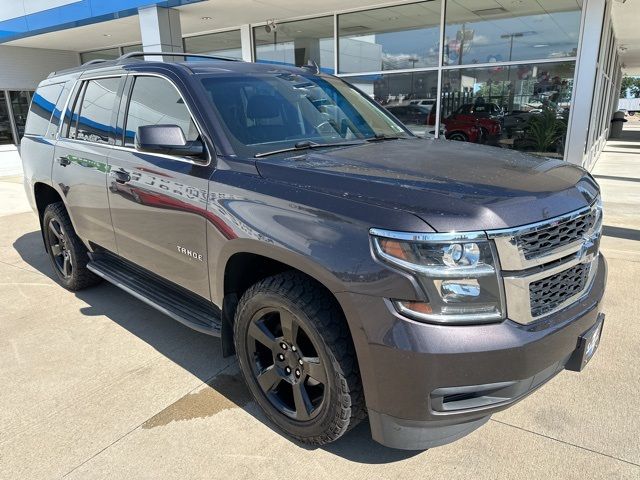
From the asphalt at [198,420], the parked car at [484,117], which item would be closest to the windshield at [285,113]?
the asphalt at [198,420]

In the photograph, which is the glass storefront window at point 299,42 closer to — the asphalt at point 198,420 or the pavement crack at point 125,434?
the asphalt at point 198,420

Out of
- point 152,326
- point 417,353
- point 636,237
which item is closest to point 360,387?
point 417,353

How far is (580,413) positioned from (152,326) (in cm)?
309

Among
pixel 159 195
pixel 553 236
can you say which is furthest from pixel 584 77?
pixel 159 195

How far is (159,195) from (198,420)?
136cm

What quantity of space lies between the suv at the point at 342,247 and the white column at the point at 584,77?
6675 mm

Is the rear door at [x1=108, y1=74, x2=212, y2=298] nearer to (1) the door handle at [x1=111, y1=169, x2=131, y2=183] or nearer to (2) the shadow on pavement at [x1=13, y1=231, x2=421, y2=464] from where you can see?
(1) the door handle at [x1=111, y1=169, x2=131, y2=183]

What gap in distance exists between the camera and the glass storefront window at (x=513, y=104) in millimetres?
9289

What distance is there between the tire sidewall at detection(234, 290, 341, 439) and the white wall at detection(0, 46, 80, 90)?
18951mm

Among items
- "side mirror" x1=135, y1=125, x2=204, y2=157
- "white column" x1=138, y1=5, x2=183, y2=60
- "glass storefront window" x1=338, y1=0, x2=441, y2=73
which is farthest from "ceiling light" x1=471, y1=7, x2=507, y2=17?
"side mirror" x1=135, y1=125, x2=204, y2=157

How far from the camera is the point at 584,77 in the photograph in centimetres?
855

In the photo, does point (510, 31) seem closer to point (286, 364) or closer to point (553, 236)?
point (553, 236)

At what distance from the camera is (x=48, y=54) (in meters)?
18.2

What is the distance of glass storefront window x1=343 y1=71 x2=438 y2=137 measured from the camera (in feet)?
35.7
